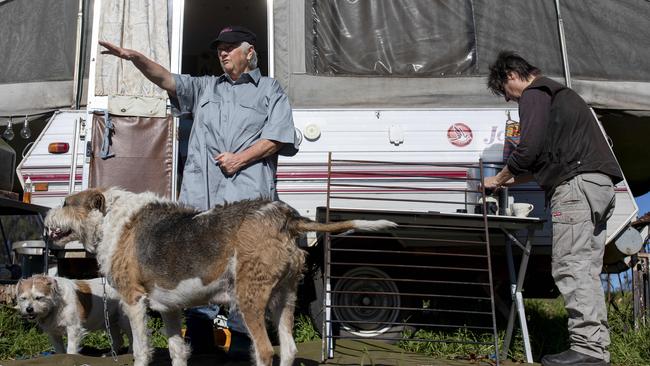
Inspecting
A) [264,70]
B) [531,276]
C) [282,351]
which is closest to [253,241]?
[282,351]

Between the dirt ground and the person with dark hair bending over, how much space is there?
76 centimetres

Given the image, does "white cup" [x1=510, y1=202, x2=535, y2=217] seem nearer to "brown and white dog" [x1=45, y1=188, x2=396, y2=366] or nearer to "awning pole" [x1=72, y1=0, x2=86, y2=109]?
"brown and white dog" [x1=45, y1=188, x2=396, y2=366]

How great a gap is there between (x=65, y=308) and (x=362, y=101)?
126 inches

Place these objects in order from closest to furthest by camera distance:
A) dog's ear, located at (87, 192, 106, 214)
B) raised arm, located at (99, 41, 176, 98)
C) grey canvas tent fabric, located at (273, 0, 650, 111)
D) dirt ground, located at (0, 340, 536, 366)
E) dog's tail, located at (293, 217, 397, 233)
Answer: dog's tail, located at (293, 217, 397, 233) → dog's ear, located at (87, 192, 106, 214) → raised arm, located at (99, 41, 176, 98) → dirt ground, located at (0, 340, 536, 366) → grey canvas tent fabric, located at (273, 0, 650, 111)

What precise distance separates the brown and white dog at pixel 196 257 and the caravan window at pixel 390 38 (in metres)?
3.01

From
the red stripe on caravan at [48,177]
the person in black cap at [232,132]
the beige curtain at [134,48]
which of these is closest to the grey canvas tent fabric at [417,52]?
the beige curtain at [134,48]

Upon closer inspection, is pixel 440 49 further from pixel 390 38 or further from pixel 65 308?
pixel 65 308

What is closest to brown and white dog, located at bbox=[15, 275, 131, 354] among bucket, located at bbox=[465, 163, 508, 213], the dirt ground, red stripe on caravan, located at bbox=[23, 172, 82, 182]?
the dirt ground

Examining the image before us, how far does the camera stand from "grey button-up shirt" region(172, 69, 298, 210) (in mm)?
5234

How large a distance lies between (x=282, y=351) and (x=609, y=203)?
248cm

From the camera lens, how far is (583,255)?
205 inches

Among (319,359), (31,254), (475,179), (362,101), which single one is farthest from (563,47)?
(31,254)

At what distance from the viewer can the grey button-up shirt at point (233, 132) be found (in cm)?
523

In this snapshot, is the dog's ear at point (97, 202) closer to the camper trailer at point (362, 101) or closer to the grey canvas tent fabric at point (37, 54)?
the camper trailer at point (362, 101)
